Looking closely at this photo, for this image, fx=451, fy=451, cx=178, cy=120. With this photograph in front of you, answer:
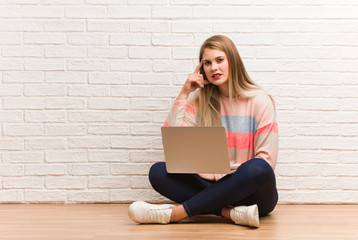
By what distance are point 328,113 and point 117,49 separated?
1287 mm

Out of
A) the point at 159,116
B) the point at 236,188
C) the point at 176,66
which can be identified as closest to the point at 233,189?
the point at 236,188

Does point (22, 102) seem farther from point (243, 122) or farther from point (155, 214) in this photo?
point (243, 122)

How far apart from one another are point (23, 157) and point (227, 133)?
1.23 meters

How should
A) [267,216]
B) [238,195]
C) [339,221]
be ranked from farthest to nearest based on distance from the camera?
[267,216] → [339,221] → [238,195]

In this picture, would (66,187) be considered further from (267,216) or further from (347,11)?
(347,11)

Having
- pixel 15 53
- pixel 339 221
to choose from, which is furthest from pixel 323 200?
pixel 15 53

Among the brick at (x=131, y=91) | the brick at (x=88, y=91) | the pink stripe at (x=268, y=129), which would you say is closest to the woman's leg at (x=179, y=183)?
the pink stripe at (x=268, y=129)

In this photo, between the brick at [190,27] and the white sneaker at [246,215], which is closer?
the white sneaker at [246,215]

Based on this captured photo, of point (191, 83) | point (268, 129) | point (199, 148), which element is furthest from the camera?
point (191, 83)

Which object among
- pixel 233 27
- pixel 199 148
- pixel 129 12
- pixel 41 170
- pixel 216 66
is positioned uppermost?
pixel 129 12

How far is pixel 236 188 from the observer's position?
198 centimetres

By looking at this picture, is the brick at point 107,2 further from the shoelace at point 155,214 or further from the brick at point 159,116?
the shoelace at point 155,214

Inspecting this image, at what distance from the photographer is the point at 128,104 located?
2646 millimetres

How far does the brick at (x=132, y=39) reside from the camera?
264 cm
